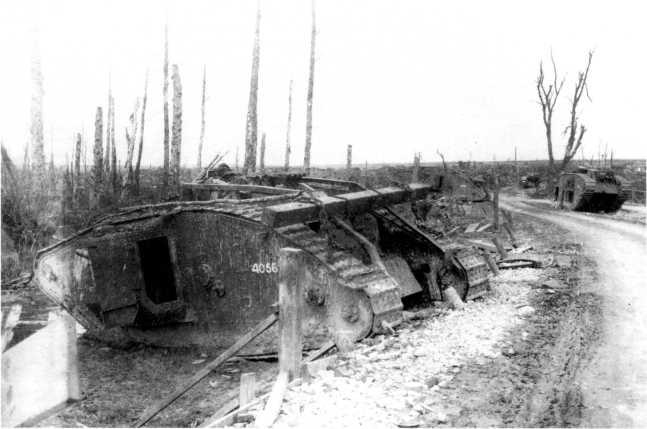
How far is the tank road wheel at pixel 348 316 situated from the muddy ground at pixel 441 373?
21 centimetres

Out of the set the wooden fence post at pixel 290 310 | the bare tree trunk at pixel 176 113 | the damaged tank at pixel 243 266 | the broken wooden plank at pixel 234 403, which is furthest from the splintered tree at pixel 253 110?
the wooden fence post at pixel 290 310

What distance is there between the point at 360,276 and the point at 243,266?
4.98ft

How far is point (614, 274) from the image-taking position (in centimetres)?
1048

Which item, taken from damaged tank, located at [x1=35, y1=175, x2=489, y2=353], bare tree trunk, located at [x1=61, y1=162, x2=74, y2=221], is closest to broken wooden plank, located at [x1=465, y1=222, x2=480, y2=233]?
damaged tank, located at [x1=35, y1=175, x2=489, y2=353]

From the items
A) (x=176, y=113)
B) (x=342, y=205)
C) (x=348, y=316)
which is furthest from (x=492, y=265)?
(x=176, y=113)

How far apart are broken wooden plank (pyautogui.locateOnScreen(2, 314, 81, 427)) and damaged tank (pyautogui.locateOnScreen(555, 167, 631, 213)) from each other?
812 inches

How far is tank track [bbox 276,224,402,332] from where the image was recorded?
20.4 ft

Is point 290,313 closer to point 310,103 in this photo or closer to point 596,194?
point 596,194

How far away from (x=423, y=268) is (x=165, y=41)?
2366cm

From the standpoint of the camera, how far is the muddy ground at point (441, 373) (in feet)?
15.1

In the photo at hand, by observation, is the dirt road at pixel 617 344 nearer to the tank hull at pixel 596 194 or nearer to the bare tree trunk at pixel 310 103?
the tank hull at pixel 596 194

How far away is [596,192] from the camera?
23297mm

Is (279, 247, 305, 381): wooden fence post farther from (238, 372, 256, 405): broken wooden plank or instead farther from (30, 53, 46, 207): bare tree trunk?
(30, 53, 46, 207): bare tree trunk

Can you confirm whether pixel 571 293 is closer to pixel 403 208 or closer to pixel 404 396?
pixel 403 208
